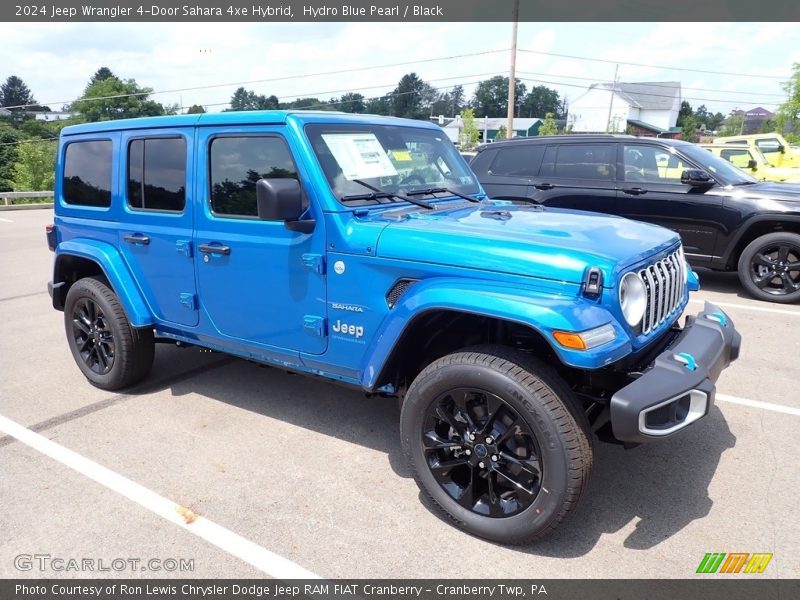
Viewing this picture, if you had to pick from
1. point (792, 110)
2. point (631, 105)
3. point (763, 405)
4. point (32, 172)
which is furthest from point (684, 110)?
point (763, 405)

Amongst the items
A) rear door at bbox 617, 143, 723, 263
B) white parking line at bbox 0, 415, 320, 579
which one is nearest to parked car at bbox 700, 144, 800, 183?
rear door at bbox 617, 143, 723, 263

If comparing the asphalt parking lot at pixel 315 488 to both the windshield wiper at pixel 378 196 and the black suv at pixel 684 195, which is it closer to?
the windshield wiper at pixel 378 196

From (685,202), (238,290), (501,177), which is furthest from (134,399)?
(685,202)

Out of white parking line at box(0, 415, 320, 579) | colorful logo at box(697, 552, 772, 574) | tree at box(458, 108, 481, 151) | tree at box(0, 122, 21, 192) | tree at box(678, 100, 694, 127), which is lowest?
white parking line at box(0, 415, 320, 579)

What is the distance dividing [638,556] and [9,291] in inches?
337

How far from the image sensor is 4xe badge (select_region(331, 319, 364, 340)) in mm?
3174

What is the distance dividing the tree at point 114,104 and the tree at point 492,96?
50.1 meters

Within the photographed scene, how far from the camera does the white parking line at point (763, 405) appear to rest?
4160mm

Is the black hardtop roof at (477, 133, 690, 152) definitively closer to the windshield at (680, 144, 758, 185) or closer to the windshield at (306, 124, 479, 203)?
the windshield at (680, 144, 758, 185)

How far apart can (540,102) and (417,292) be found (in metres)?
119

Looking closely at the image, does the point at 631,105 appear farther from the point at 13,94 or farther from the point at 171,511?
the point at 13,94

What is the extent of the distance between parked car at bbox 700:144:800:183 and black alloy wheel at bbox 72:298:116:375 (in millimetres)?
11145

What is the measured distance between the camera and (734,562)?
2.69m

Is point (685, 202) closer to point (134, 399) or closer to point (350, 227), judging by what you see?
point (350, 227)
